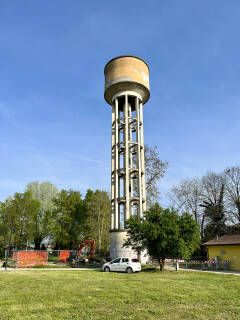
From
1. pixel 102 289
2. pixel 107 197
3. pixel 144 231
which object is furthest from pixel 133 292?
pixel 107 197

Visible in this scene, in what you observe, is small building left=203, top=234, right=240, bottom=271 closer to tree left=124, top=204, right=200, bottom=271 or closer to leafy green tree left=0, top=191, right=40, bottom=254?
tree left=124, top=204, right=200, bottom=271

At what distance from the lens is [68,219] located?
4406 centimetres

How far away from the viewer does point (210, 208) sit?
37750mm

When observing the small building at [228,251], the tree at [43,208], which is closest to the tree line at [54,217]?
the tree at [43,208]

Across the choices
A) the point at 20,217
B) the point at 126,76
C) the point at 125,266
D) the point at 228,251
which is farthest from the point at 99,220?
the point at 126,76

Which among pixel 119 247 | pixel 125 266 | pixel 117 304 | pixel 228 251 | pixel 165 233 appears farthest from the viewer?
pixel 119 247

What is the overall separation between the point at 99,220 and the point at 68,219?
567 cm

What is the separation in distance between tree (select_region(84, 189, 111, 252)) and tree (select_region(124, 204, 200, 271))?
20005 mm

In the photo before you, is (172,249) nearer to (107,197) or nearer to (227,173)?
(227,173)

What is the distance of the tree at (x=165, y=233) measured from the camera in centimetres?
1972

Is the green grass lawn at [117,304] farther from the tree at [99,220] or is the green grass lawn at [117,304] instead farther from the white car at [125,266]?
the tree at [99,220]

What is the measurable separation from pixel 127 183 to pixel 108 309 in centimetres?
2148

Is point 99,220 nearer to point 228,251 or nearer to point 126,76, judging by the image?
point 228,251

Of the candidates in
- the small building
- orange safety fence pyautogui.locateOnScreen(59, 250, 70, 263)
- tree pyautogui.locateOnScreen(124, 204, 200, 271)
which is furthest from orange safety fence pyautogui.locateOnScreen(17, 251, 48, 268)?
the small building
